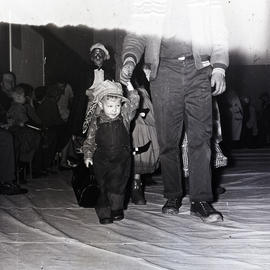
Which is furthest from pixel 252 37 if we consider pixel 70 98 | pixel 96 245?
pixel 96 245

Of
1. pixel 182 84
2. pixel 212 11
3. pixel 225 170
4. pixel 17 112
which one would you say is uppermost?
pixel 212 11

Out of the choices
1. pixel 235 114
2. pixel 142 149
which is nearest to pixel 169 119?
pixel 142 149

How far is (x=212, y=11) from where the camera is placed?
2359 mm

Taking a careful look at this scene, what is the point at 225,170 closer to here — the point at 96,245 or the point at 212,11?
the point at 212,11

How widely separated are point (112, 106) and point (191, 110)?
0.45 metres

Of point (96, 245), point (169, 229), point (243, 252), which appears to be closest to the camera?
point (243, 252)

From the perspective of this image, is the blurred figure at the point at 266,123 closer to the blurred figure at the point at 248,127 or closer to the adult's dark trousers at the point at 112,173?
the blurred figure at the point at 248,127

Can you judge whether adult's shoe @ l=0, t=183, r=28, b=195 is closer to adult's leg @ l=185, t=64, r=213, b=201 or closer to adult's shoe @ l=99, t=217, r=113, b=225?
adult's shoe @ l=99, t=217, r=113, b=225

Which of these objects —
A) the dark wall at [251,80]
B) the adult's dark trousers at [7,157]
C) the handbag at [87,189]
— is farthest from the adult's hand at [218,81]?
the dark wall at [251,80]

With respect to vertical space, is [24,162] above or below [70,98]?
below

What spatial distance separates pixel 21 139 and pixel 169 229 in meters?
2.48

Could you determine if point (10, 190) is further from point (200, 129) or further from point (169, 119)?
point (200, 129)

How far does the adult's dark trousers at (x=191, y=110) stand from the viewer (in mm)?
2414

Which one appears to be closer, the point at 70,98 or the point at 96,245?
the point at 96,245
